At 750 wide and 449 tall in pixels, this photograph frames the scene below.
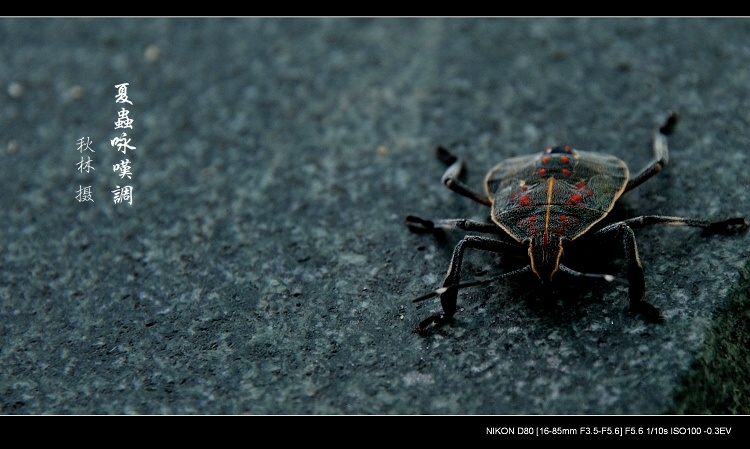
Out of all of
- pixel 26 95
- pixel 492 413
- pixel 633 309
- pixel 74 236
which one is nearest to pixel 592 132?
pixel 633 309

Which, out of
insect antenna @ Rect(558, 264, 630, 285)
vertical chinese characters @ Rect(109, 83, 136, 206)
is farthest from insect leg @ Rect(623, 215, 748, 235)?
vertical chinese characters @ Rect(109, 83, 136, 206)

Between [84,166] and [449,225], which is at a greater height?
[84,166]

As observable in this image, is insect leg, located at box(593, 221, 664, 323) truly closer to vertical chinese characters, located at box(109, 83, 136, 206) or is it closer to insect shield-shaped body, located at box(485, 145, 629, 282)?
insect shield-shaped body, located at box(485, 145, 629, 282)

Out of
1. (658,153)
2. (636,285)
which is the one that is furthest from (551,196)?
(658,153)

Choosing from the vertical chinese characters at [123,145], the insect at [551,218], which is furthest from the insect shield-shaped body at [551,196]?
the vertical chinese characters at [123,145]

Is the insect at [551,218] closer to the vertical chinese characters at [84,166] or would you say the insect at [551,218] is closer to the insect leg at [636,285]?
the insect leg at [636,285]

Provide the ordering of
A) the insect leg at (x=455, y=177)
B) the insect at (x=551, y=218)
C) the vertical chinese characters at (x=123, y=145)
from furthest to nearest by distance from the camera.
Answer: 1. the vertical chinese characters at (x=123, y=145)
2. the insect leg at (x=455, y=177)
3. the insect at (x=551, y=218)

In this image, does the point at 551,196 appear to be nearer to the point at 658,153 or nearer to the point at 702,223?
the point at 702,223
